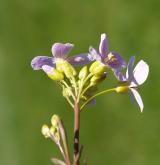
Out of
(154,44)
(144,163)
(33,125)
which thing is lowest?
(144,163)

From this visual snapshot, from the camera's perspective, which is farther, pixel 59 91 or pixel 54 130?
pixel 59 91

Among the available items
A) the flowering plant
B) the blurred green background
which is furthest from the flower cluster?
the blurred green background

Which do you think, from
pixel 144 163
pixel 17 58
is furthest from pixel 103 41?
pixel 17 58

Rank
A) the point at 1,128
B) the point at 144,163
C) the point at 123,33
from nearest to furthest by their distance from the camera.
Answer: the point at 144,163 → the point at 1,128 → the point at 123,33

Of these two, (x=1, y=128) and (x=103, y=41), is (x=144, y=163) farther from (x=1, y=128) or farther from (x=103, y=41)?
(x=103, y=41)

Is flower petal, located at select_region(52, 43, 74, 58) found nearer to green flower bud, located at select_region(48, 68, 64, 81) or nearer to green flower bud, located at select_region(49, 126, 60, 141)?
green flower bud, located at select_region(48, 68, 64, 81)

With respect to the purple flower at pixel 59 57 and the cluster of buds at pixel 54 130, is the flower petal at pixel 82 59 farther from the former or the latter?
the cluster of buds at pixel 54 130

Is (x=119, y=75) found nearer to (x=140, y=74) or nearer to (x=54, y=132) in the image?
(x=140, y=74)

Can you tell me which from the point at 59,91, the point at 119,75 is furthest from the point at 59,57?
the point at 59,91
